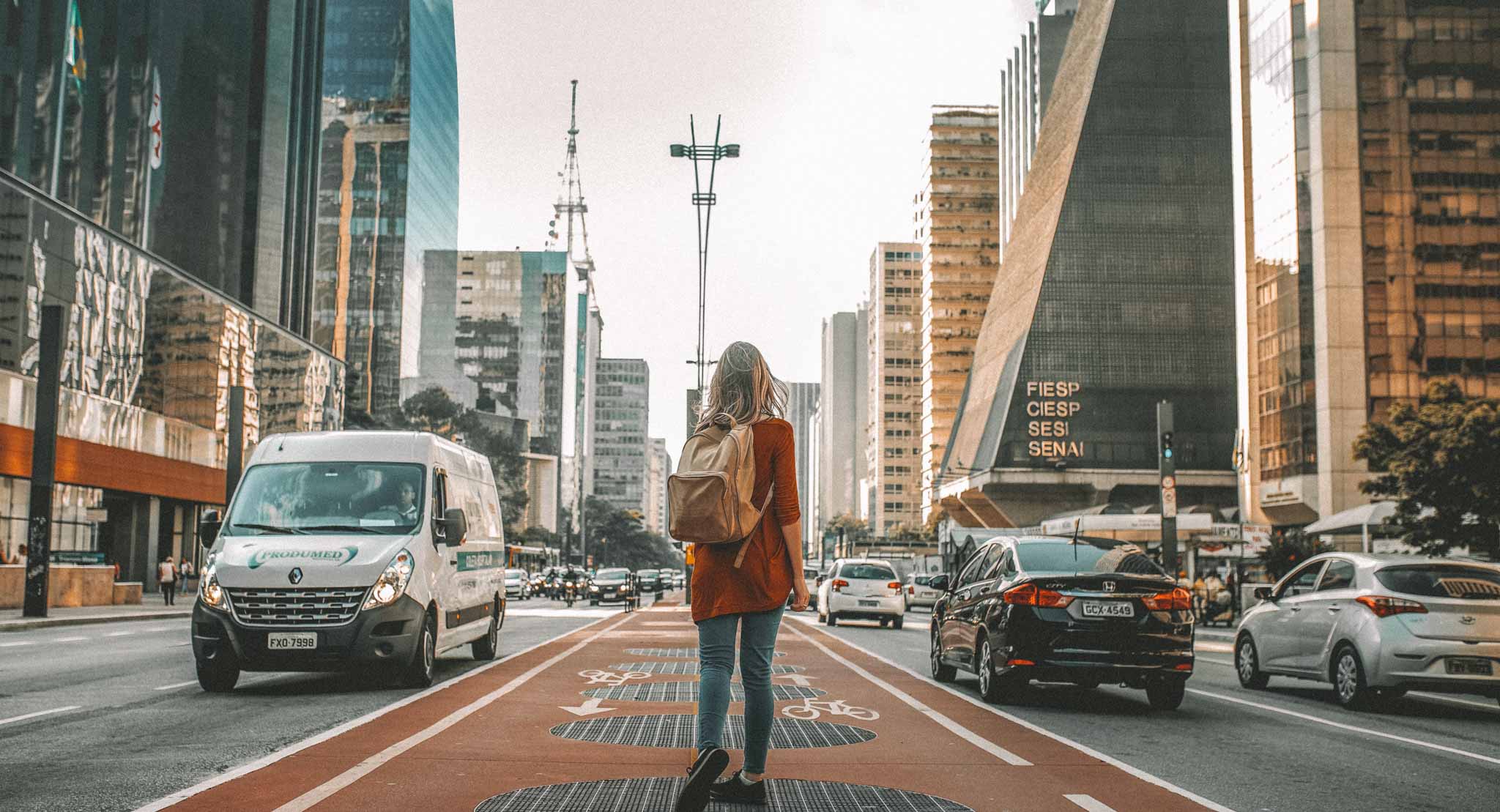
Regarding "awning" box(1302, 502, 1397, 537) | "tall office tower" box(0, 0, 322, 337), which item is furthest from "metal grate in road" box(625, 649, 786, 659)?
"tall office tower" box(0, 0, 322, 337)

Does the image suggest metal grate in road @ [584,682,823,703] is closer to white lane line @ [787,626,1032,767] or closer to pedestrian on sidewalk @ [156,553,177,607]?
white lane line @ [787,626,1032,767]

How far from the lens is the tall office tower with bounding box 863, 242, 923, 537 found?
174375 mm

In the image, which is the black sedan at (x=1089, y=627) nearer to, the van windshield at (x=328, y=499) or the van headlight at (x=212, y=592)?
the van windshield at (x=328, y=499)

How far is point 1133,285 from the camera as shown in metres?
93.0

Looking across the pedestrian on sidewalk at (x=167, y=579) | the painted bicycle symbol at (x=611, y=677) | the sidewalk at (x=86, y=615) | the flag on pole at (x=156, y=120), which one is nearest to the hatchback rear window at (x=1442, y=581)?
the painted bicycle symbol at (x=611, y=677)

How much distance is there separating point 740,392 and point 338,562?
21.5ft

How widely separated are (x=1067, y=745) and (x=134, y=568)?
49.5 meters

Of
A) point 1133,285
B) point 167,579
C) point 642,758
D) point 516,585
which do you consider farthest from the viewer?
point 1133,285

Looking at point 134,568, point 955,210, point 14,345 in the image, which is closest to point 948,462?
point 955,210

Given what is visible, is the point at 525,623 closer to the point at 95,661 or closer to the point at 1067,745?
the point at 95,661

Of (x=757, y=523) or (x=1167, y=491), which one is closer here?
(x=757, y=523)

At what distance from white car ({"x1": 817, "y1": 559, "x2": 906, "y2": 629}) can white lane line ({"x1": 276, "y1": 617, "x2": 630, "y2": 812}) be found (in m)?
16.6

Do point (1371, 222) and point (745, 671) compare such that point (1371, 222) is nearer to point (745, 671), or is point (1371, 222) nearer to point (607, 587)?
point (607, 587)

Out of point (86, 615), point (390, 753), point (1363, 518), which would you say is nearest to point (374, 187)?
point (86, 615)
